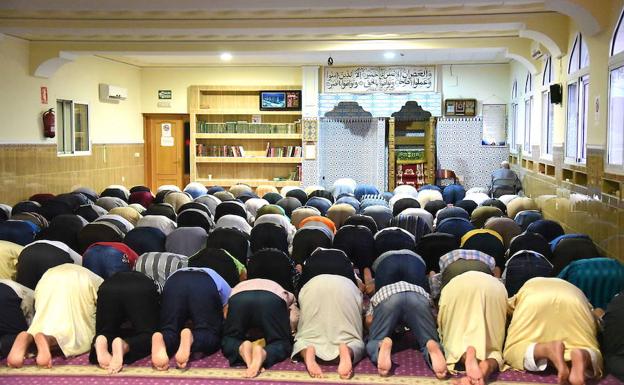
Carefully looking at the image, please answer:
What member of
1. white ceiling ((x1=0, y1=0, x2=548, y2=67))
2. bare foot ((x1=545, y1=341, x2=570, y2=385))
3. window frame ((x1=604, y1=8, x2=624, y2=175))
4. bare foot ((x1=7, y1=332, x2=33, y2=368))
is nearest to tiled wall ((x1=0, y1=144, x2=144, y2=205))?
white ceiling ((x1=0, y1=0, x2=548, y2=67))

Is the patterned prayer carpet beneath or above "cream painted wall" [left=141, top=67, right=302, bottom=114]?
beneath

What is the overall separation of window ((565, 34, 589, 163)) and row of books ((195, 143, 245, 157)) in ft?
25.4

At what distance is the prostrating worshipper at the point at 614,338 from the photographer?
14.2ft

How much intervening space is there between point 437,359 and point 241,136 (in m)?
10.6

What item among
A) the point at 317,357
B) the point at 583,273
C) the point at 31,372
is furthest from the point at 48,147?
the point at 583,273

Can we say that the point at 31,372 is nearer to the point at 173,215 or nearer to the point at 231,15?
the point at 173,215

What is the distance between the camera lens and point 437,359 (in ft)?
14.5

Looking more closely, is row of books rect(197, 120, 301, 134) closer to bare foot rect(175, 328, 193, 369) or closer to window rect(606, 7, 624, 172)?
window rect(606, 7, 624, 172)

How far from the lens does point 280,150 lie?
14.5 metres

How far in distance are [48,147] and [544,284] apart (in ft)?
28.4

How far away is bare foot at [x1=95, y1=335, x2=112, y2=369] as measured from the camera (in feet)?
14.8

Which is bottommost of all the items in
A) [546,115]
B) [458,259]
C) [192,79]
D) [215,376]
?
[215,376]

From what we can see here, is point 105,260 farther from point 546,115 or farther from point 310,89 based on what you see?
point 310,89

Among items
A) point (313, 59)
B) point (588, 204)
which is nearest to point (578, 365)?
point (588, 204)
